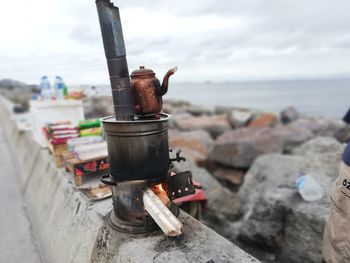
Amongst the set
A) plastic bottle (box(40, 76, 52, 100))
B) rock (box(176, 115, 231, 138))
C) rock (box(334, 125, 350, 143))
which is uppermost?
plastic bottle (box(40, 76, 52, 100))

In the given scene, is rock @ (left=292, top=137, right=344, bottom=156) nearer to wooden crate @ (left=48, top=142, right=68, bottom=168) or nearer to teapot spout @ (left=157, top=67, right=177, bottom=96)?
teapot spout @ (left=157, top=67, right=177, bottom=96)

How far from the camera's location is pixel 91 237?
9.06 feet

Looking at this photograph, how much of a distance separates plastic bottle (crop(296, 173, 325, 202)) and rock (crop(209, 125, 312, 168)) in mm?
3540

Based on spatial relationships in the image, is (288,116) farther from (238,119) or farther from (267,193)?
(267,193)

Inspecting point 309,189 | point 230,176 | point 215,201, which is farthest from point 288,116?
point 309,189

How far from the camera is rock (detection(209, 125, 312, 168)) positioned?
809cm

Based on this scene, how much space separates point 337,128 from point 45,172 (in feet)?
40.5

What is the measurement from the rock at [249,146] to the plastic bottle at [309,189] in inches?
139

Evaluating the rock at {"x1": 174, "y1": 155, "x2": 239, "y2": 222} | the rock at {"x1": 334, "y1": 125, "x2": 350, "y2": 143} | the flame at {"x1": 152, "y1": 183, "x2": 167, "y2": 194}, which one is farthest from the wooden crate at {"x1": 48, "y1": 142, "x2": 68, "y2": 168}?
the rock at {"x1": 334, "y1": 125, "x2": 350, "y2": 143}

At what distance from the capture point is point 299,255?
13.1 feet

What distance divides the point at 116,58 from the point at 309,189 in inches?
135

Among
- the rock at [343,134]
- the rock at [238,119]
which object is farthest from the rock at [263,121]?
the rock at [343,134]

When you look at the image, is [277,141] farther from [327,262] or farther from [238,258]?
[238,258]

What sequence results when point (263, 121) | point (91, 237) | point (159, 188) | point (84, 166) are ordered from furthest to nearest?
point (263, 121), point (84, 166), point (91, 237), point (159, 188)
